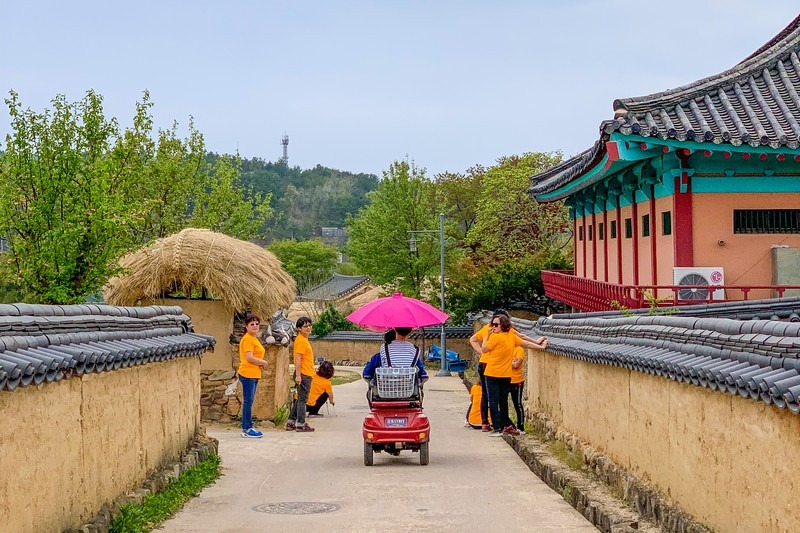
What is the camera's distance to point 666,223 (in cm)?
2114

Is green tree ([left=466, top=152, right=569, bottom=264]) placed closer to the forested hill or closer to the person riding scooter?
the person riding scooter

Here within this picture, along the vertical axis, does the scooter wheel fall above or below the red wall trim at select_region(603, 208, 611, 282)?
below

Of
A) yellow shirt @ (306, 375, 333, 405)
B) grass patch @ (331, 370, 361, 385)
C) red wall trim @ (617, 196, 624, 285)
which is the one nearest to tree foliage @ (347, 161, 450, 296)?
grass patch @ (331, 370, 361, 385)

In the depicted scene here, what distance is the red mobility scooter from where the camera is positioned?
14.3m

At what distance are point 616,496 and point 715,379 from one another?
3607 mm

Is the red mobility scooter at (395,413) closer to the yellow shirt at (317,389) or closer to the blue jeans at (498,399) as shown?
the blue jeans at (498,399)

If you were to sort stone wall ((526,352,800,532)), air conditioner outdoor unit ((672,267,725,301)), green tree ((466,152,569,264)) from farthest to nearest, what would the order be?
green tree ((466,152,569,264))
air conditioner outdoor unit ((672,267,725,301))
stone wall ((526,352,800,532))

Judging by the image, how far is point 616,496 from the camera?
10836 millimetres

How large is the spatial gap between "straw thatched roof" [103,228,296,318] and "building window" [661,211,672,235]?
7489mm

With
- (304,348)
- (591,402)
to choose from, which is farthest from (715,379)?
(304,348)

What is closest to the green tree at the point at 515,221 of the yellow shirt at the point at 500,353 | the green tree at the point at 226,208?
the green tree at the point at 226,208

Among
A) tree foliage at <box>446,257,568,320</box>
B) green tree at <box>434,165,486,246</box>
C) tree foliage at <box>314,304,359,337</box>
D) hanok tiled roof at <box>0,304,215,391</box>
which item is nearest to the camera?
hanok tiled roof at <box>0,304,215,391</box>

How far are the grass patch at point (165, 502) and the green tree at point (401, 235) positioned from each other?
46095 mm

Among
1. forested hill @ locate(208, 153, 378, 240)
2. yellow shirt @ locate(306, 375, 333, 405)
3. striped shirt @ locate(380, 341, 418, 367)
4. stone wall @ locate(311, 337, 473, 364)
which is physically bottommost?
stone wall @ locate(311, 337, 473, 364)
